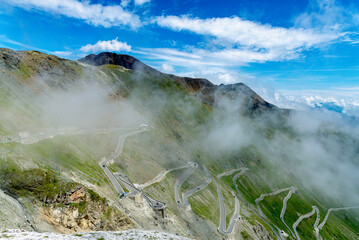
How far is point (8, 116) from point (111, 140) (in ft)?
173

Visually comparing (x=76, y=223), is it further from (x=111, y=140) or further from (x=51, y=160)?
(x=111, y=140)

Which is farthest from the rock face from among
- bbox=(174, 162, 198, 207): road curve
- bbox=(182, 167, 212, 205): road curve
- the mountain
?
bbox=(182, 167, 212, 205): road curve

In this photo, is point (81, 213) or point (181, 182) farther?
point (181, 182)

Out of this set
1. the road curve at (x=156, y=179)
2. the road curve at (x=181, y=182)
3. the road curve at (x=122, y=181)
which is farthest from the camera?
the road curve at (x=181, y=182)

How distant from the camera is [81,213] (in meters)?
47.6

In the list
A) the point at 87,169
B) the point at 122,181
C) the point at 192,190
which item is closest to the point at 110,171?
the point at 122,181

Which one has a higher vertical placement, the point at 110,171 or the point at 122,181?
the point at 110,171

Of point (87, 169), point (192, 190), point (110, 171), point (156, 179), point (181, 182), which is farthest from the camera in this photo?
point (181, 182)

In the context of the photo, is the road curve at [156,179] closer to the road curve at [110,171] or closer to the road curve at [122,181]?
the road curve at [122,181]

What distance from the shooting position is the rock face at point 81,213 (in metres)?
44.5

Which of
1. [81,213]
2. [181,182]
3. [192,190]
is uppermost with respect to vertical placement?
[81,213]

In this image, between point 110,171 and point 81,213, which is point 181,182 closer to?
point 110,171

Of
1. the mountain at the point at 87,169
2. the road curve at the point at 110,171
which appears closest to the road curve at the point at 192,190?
the mountain at the point at 87,169

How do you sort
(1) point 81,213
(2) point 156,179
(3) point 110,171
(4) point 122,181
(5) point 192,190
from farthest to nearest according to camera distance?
(5) point 192,190
(2) point 156,179
(3) point 110,171
(4) point 122,181
(1) point 81,213
